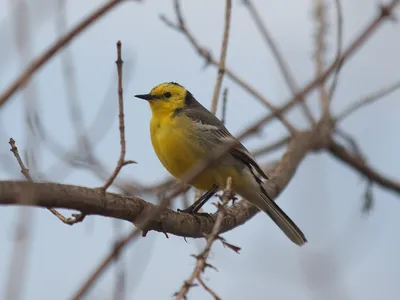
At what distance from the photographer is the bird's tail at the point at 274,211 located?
5.58 m

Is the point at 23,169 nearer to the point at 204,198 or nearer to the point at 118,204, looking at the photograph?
the point at 118,204

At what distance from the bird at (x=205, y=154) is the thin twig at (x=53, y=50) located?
3713 millimetres

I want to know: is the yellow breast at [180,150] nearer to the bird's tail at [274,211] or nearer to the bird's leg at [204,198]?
the bird's leg at [204,198]

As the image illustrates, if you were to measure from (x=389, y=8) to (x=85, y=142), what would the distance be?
100 inches

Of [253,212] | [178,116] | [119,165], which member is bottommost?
[119,165]

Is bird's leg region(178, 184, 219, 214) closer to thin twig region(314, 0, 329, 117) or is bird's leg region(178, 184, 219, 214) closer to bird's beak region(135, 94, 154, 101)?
bird's beak region(135, 94, 154, 101)

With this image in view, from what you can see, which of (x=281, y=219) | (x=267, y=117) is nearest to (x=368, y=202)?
(x=281, y=219)

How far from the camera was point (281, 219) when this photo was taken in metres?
5.74

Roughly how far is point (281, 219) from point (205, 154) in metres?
0.82

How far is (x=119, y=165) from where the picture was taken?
309 cm

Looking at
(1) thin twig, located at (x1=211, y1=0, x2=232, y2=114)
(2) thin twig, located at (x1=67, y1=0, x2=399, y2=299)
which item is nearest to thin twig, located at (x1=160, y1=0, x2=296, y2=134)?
(1) thin twig, located at (x1=211, y1=0, x2=232, y2=114)

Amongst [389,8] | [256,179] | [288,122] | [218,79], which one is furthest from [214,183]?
[389,8]

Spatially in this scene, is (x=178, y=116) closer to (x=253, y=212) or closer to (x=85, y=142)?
(x=253, y=212)

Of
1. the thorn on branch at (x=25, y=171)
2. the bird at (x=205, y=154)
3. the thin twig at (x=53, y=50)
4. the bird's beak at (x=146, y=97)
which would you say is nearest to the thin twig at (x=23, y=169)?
the thorn on branch at (x=25, y=171)
